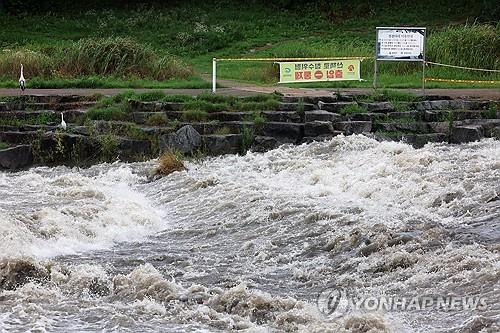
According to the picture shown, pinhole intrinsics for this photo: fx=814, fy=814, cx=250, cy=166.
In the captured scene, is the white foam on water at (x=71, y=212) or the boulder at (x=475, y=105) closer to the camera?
the white foam on water at (x=71, y=212)

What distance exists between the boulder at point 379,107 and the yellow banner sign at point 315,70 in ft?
8.79

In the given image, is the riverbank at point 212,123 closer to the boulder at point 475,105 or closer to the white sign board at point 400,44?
the boulder at point 475,105

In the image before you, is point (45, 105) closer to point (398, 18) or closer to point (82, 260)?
point (82, 260)

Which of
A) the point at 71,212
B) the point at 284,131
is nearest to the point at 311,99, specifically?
the point at 284,131

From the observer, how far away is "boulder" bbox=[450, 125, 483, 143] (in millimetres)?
16688

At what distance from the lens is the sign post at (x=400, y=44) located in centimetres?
1953

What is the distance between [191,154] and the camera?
16969 mm

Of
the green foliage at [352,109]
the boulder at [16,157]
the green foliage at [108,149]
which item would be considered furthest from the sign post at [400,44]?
the boulder at [16,157]

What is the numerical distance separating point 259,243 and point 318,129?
7.11 m

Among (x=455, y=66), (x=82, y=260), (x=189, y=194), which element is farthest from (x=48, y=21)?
(x=82, y=260)

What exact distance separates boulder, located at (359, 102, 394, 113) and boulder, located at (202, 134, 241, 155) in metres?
3.12

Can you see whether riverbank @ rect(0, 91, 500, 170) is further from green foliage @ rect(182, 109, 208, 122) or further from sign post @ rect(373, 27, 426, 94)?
sign post @ rect(373, 27, 426, 94)

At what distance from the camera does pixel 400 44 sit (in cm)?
1969

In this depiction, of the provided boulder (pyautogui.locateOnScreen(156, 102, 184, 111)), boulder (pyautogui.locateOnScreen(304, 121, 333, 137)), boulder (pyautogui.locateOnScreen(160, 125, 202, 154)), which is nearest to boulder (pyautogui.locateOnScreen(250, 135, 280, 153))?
boulder (pyautogui.locateOnScreen(304, 121, 333, 137))
